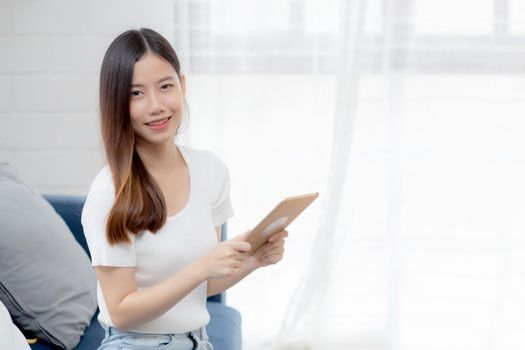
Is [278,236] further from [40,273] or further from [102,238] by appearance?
[40,273]

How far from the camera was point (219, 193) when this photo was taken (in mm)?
1610

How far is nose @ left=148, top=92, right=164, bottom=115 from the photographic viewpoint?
4.69ft

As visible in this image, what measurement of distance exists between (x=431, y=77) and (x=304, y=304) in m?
0.88

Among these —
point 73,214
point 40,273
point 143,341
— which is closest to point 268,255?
point 143,341

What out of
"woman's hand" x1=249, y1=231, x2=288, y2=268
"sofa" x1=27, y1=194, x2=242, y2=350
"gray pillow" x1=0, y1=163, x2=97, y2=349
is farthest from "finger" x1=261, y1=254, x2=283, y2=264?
"gray pillow" x1=0, y1=163, x2=97, y2=349

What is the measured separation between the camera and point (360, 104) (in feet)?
8.71

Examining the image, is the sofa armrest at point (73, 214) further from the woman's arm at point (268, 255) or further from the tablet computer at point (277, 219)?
the tablet computer at point (277, 219)

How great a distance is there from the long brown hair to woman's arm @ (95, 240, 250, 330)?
3.1 inches

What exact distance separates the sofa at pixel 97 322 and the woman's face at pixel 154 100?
64 centimetres

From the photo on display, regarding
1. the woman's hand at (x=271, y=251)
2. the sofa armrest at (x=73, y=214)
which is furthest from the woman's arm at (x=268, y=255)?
the sofa armrest at (x=73, y=214)

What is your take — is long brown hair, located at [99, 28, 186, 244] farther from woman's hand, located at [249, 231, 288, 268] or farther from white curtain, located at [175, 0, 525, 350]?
white curtain, located at [175, 0, 525, 350]

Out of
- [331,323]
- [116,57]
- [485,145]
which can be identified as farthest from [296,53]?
[116,57]

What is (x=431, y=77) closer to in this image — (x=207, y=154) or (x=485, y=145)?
(x=485, y=145)

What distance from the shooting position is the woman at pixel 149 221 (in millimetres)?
1392
